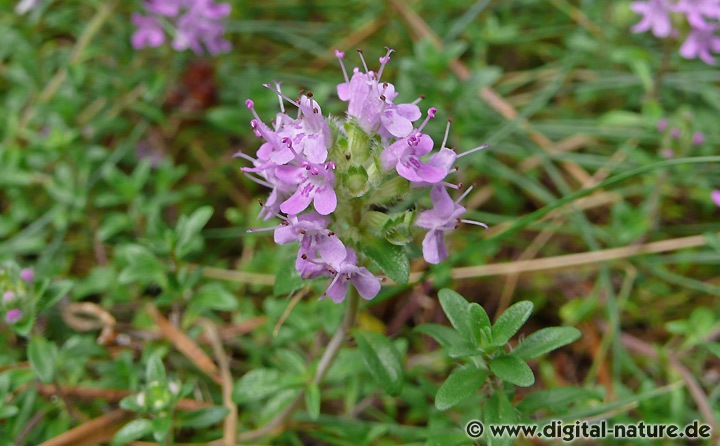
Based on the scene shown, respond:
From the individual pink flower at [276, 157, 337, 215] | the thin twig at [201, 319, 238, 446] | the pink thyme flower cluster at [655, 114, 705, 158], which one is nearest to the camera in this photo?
the individual pink flower at [276, 157, 337, 215]

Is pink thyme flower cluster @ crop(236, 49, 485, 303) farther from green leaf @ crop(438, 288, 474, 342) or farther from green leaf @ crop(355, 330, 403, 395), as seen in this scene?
green leaf @ crop(355, 330, 403, 395)

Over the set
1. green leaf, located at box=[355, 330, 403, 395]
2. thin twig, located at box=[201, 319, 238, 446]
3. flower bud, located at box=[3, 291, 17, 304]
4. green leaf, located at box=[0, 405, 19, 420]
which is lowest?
thin twig, located at box=[201, 319, 238, 446]

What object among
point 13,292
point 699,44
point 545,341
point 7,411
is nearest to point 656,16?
point 699,44

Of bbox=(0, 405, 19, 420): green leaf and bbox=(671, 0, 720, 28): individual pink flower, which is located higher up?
bbox=(671, 0, 720, 28): individual pink flower

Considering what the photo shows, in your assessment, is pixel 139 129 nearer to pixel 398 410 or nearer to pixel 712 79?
pixel 398 410

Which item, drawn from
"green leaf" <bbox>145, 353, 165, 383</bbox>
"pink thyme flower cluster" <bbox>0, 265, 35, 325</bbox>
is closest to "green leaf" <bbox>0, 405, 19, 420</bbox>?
"pink thyme flower cluster" <bbox>0, 265, 35, 325</bbox>

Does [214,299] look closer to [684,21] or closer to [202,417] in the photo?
[202,417]

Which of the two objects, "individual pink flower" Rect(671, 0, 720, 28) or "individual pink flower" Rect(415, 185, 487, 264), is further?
"individual pink flower" Rect(671, 0, 720, 28)

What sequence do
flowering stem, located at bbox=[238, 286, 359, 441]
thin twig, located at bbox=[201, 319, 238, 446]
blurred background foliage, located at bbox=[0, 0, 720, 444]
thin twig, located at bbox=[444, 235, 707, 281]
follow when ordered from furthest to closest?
thin twig, located at bbox=[444, 235, 707, 281] → blurred background foliage, located at bbox=[0, 0, 720, 444] → thin twig, located at bbox=[201, 319, 238, 446] → flowering stem, located at bbox=[238, 286, 359, 441]
